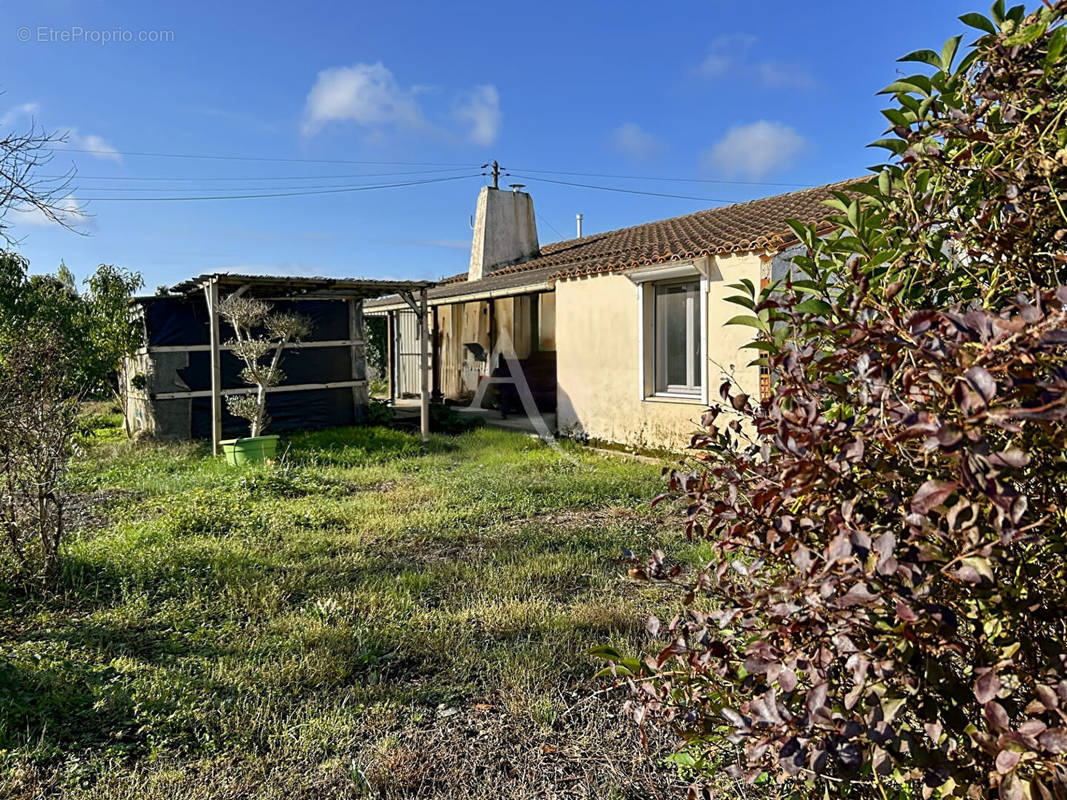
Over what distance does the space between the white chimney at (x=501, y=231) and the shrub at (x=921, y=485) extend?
636 inches

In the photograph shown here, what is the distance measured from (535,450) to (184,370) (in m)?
6.23

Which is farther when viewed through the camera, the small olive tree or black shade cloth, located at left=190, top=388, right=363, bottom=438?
black shade cloth, located at left=190, top=388, right=363, bottom=438

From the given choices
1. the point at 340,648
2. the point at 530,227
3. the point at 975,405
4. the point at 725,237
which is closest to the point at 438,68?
the point at 530,227

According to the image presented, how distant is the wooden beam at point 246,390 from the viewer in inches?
441

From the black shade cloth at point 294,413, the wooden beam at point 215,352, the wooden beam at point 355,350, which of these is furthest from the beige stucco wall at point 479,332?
the wooden beam at point 215,352

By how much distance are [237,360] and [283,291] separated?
1504 millimetres

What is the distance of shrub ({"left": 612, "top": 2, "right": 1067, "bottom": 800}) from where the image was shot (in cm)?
99

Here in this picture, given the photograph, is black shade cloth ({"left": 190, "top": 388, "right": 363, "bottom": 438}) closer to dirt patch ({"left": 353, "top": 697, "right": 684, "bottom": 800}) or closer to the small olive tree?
the small olive tree

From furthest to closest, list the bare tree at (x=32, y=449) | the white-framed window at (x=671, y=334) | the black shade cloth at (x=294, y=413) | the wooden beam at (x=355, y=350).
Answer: the wooden beam at (x=355, y=350) < the black shade cloth at (x=294, y=413) < the white-framed window at (x=671, y=334) < the bare tree at (x=32, y=449)

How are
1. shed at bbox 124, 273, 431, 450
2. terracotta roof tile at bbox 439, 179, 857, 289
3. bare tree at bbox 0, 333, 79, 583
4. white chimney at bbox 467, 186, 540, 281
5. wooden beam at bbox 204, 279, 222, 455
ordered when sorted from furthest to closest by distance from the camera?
white chimney at bbox 467, 186, 540, 281 < shed at bbox 124, 273, 431, 450 < wooden beam at bbox 204, 279, 222, 455 < terracotta roof tile at bbox 439, 179, 857, 289 < bare tree at bbox 0, 333, 79, 583

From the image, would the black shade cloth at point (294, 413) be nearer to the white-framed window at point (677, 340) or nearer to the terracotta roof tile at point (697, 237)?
the terracotta roof tile at point (697, 237)

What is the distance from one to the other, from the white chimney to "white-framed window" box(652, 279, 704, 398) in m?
8.38

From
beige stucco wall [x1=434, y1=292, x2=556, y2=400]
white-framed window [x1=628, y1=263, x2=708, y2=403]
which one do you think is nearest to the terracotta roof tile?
white-framed window [x1=628, y1=263, x2=708, y2=403]

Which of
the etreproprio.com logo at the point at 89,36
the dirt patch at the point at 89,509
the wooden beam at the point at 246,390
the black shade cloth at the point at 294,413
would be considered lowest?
the dirt patch at the point at 89,509
